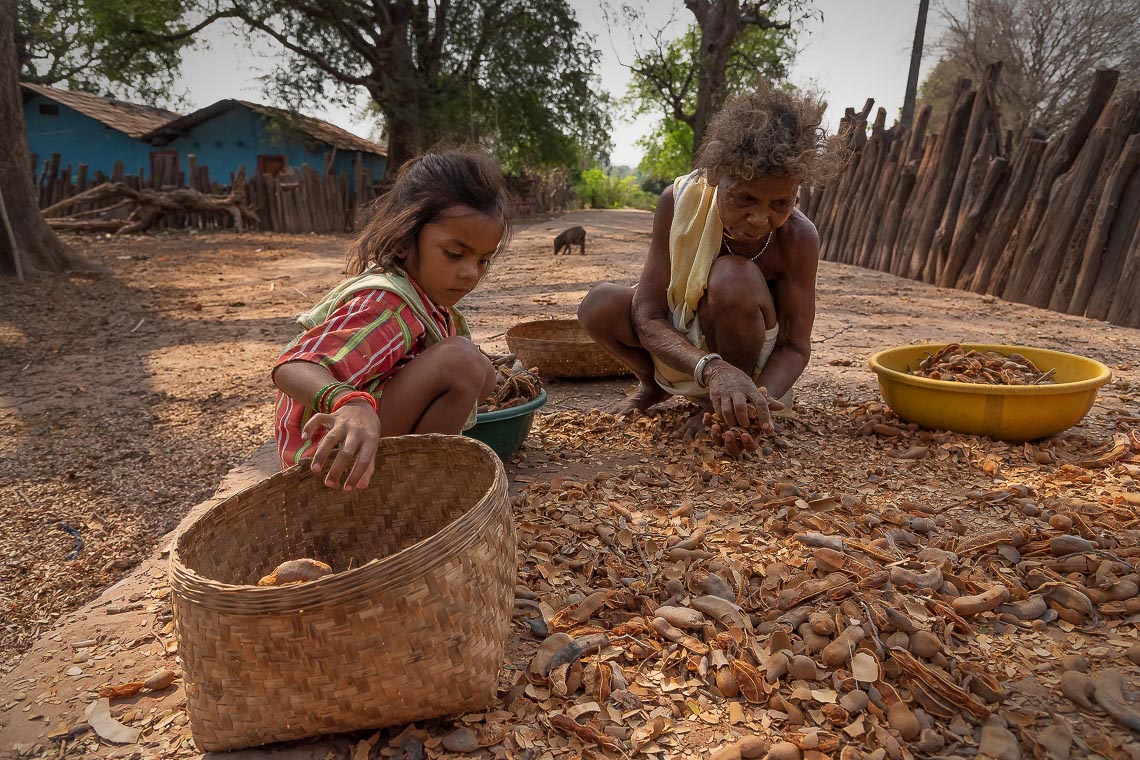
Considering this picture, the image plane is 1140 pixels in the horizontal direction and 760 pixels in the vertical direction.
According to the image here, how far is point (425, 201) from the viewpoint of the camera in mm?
1849

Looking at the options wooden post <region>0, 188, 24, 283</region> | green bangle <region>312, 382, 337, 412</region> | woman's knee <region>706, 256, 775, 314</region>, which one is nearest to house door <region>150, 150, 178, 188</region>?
wooden post <region>0, 188, 24, 283</region>

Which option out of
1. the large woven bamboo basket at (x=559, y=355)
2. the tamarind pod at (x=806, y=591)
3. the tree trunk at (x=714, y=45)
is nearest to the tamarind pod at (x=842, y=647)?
the tamarind pod at (x=806, y=591)

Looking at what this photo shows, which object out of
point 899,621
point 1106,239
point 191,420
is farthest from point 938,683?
point 1106,239

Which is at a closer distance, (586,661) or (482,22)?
(586,661)

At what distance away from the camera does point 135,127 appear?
20.1m

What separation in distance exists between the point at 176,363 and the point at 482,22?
13.9 m

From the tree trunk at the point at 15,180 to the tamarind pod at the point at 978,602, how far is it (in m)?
7.88

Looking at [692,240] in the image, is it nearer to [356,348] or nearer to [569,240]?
[356,348]

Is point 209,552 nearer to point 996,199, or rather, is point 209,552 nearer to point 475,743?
point 475,743

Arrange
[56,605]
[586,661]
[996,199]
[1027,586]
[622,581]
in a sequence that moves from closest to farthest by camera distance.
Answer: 1. [586,661]
2. [1027,586]
3. [622,581]
4. [56,605]
5. [996,199]

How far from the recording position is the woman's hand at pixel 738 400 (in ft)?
6.93

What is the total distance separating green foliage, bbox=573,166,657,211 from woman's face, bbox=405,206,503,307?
30.8 meters

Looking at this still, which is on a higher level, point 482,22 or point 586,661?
point 482,22

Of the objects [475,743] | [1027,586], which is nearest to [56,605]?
[475,743]
